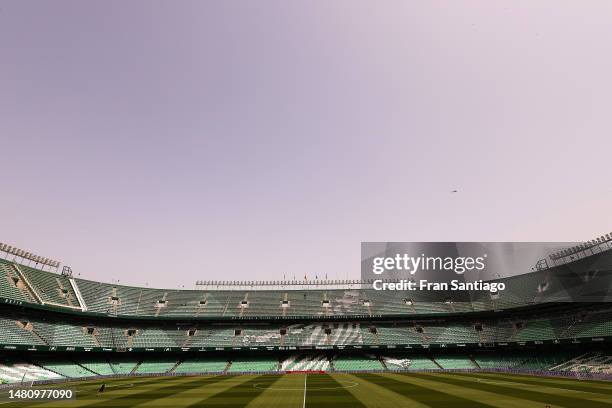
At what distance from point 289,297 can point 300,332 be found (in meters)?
12.7

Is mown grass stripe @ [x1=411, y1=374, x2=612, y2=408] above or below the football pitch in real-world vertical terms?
above

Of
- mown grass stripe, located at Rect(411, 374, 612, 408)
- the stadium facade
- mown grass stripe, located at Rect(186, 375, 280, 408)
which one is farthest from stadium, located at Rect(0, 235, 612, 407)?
mown grass stripe, located at Rect(411, 374, 612, 408)

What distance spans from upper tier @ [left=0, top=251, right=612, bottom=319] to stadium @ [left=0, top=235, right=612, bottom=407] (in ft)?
0.90

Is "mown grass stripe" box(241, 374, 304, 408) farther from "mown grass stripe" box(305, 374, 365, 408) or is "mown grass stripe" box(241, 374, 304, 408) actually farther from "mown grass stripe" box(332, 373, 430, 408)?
"mown grass stripe" box(332, 373, 430, 408)

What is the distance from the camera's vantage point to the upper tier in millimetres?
68250

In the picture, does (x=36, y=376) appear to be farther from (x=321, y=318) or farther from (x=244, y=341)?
(x=321, y=318)

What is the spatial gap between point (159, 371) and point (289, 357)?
24991mm

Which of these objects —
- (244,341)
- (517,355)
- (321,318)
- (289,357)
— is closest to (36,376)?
(244,341)

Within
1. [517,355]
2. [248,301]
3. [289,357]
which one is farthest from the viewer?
[248,301]

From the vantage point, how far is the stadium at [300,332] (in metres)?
60.4

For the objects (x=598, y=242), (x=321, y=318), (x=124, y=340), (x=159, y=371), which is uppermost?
(x=598, y=242)

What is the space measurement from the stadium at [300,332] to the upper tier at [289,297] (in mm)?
273

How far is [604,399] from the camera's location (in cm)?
3156

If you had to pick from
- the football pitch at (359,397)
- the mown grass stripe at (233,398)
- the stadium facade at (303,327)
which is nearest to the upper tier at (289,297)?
the stadium facade at (303,327)
